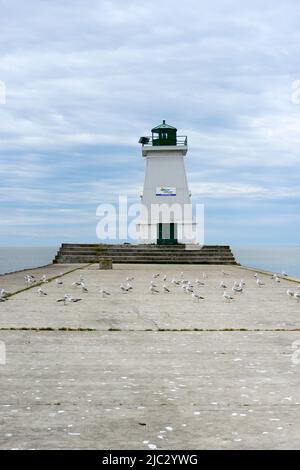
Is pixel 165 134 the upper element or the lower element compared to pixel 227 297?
upper

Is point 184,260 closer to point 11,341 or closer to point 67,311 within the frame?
point 67,311

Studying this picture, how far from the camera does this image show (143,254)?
50219 mm

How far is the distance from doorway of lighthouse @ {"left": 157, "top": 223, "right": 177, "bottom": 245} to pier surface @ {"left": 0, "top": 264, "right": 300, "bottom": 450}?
4258 cm

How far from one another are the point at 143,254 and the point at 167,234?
7.99 meters

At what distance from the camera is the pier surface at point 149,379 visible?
5320mm

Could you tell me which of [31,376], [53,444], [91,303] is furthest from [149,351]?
[91,303]

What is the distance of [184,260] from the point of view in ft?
160

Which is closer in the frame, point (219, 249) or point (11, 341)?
point (11, 341)

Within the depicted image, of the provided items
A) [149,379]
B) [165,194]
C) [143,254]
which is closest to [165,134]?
[165,194]

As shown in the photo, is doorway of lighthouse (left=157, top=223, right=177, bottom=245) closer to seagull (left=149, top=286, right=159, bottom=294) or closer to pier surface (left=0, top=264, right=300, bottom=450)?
seagull (left=149, top=286, right=159, bottom=294)

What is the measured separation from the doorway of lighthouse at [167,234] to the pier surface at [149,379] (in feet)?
140

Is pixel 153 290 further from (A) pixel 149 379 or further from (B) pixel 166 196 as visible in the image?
(B) pixel 166 196
